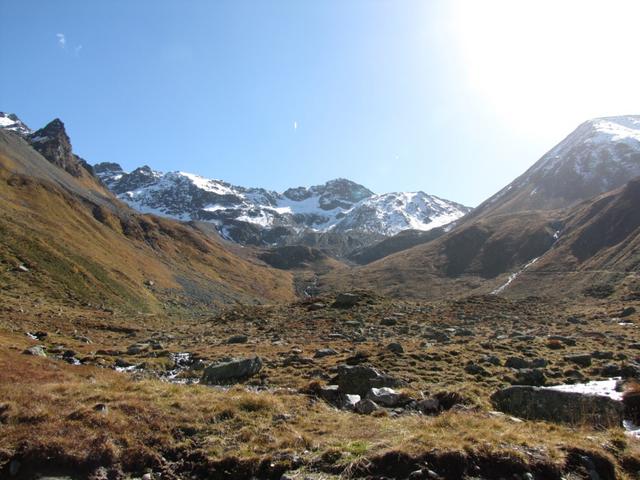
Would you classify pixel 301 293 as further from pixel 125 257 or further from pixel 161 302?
pixel 161 302

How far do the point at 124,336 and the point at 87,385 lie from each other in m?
29.6

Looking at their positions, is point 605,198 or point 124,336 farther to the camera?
point 605,198

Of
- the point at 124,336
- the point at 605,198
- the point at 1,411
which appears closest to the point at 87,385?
the point at 1,411

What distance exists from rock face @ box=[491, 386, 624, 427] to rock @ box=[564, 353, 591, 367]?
1106 cm

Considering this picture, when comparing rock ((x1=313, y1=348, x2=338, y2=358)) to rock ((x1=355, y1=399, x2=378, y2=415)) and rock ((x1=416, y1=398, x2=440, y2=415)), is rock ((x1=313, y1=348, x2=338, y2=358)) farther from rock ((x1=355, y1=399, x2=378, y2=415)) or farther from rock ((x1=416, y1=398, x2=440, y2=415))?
rock ((x1=416, y1=398, x2=440, y2=415))

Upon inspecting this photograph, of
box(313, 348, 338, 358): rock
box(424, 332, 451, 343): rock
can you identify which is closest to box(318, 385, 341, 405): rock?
box(313, 348, 338, 358): rock

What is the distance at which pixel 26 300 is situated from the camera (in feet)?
168

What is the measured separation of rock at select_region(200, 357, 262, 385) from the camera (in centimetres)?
2333

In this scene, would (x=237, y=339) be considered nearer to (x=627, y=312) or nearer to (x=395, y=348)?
(x=395, y=348)

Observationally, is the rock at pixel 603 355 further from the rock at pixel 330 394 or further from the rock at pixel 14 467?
the rock at pixel 14 467

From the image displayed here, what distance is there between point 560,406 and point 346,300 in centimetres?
4729

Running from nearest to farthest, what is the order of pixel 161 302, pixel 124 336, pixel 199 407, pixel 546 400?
pixel 199 407 < pixel 546 400 < pixel 124 336 < pixel 161 302

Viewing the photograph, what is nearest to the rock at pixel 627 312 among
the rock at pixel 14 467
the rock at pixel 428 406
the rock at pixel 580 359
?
the rock at pixel 580 359

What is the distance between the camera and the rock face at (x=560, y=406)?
48.6ft
